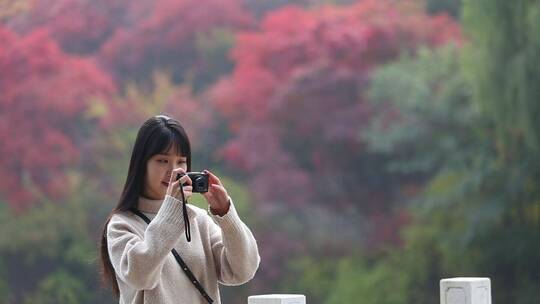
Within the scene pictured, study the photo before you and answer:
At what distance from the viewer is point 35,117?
975cm

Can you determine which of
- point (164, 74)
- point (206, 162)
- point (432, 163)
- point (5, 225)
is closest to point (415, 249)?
point (432, 163)

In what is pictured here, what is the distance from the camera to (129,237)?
5.42 feet

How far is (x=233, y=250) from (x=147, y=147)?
0.22m

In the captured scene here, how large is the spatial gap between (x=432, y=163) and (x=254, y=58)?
2.04 m

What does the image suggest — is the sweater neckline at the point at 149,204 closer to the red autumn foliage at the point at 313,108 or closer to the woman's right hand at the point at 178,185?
the woman's right hand at the point at 178,185

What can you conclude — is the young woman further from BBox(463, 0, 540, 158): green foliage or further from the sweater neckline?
BBox(463, 0, 540, 158): green foliage

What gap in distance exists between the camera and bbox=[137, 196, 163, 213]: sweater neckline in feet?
5.67

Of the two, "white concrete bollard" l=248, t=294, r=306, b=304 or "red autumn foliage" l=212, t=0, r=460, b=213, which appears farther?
"red autumn foliage" l=212, t=0, r=460, b=213

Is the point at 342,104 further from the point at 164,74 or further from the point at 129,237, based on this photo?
the point at 129,237

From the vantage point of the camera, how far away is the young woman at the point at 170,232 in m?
1.60

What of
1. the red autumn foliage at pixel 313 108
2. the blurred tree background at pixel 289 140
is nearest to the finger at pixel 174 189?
the blurred tree background at pixel 289 140

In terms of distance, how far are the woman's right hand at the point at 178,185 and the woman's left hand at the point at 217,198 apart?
4 centimetres

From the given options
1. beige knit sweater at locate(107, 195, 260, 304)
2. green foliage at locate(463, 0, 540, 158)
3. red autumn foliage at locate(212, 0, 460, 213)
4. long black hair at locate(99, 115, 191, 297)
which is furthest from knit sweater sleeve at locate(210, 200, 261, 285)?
red autumn foliage at locate(212, 0, 460, 213)

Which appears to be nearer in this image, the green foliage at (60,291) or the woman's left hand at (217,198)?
the woman's left hand at (217,198)
